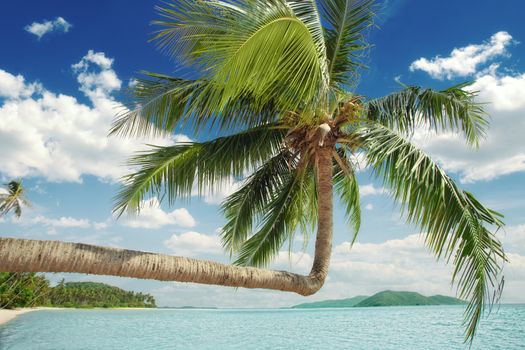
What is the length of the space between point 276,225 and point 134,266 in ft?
14.8

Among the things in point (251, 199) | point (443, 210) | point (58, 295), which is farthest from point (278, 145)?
point (58, 295)

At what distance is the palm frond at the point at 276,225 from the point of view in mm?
7297

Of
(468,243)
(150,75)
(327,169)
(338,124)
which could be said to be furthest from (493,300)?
(150,75)

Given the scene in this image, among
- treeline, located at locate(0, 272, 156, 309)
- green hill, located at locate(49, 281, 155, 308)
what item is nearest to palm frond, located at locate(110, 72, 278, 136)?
treeline, located at locate(0, 272, 156, 309)

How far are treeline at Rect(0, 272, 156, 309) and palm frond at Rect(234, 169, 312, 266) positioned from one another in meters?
30.3

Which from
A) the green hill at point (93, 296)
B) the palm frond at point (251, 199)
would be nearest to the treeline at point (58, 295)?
the green hill at point (93, 296)

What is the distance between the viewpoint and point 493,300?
13.6ft

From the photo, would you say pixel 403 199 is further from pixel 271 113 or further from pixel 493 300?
pixel 271 113

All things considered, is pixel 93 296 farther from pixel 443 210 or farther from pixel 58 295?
pixel 443 210

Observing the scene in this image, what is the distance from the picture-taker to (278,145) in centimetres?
728

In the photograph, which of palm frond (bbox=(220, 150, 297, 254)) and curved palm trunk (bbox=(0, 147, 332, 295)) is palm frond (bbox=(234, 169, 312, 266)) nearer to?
palm frond (bbox=(220, 150, 297, 254))

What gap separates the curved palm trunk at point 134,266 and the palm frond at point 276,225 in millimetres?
2550

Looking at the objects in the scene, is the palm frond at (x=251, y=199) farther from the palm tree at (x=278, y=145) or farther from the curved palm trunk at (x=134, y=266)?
the curved palm trunk at (x=134, y=266)

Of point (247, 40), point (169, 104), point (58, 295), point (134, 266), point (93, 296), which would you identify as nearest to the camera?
point (134, 266)
